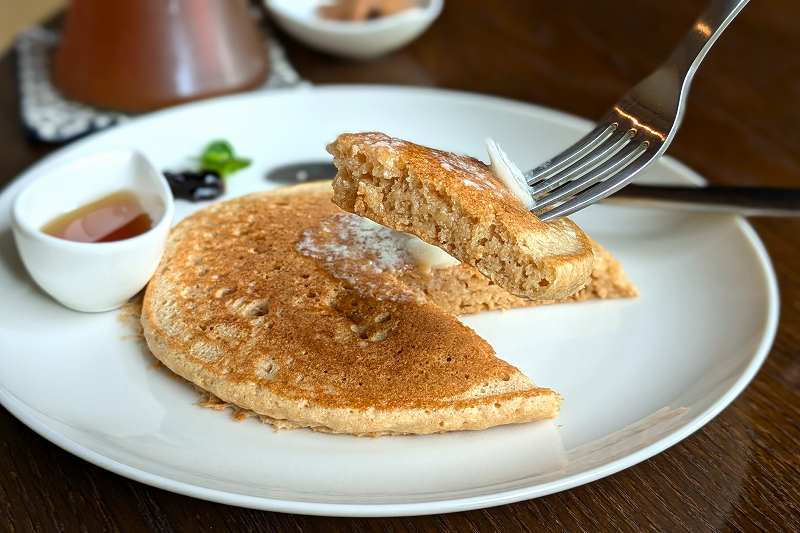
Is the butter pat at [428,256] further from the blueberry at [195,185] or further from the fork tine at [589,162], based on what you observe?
the blueberry at [195,185]

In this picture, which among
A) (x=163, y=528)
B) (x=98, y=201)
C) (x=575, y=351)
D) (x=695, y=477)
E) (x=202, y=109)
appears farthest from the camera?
(x=202, y=109)

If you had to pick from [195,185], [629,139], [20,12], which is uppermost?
[629,139]

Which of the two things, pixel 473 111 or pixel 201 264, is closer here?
pixel 201 264

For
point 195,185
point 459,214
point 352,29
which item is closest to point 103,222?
point 195,185

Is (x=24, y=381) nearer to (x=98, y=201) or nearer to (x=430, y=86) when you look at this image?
(x=98, y=201)

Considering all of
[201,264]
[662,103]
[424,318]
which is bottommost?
[201,264]

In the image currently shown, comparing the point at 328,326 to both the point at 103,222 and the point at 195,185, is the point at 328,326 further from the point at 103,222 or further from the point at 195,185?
the point at 195,185

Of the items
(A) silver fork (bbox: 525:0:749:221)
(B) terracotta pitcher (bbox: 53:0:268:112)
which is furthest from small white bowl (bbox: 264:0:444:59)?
(A) silver fork (bbox: 525:0:749:221)

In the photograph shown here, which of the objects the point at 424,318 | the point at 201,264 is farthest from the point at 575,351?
the point at 201,264
